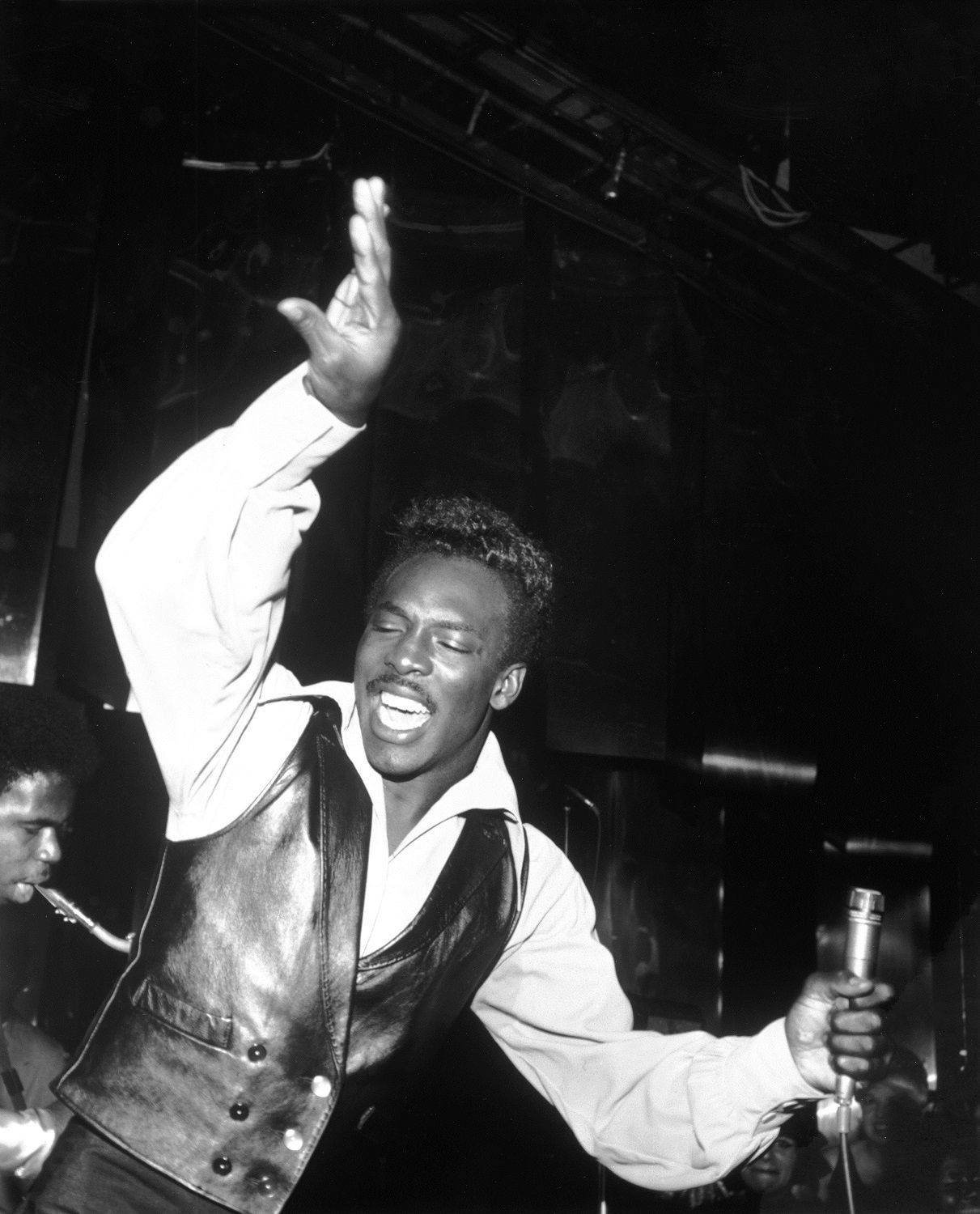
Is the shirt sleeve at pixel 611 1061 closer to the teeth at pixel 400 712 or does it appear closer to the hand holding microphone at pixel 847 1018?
the hand holding microphone at pixel 847 1018

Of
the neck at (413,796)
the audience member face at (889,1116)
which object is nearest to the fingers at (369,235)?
the neck at (413,796)

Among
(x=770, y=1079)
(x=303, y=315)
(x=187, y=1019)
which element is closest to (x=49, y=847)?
(x=187, y=1019)

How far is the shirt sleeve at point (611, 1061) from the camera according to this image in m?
1.68

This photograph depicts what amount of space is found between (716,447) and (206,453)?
1.64 m

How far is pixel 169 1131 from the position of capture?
1.48 m

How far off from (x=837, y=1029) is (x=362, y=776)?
764 millimetres

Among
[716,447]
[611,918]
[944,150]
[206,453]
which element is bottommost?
[611,918]

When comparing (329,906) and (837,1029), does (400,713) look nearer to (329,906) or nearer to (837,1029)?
(329,906)

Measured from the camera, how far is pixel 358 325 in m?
1.45

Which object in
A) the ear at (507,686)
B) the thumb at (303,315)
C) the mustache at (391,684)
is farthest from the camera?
the ear at (507,686)

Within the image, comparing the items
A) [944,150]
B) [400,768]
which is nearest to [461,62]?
[944,150]

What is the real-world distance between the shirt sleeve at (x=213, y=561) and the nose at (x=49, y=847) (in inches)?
12.4

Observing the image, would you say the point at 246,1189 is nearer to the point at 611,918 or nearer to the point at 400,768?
the point at 400,768

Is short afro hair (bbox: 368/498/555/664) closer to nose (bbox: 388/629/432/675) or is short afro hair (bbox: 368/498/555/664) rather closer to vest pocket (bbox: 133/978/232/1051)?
nose (bbox: 388/629/432/675)
